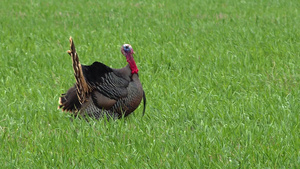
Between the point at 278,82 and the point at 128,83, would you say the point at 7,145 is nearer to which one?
the point at 128,83

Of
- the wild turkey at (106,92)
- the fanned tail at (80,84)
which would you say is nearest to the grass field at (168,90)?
the wild turkey at (106,92)

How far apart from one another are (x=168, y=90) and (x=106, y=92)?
1.53m

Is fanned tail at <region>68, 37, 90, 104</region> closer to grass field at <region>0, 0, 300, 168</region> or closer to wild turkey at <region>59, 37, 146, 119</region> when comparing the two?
wild turkey at <region>59, 37, 146, 119</region>

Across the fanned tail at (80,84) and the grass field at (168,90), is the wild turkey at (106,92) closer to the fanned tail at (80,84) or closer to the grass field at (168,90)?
the fanned tail at (80,84)

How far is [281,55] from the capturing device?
840cm

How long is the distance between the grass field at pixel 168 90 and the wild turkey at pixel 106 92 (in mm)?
173

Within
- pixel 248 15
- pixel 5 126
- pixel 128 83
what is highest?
pixel 128 83

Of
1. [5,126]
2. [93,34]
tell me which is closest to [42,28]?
[93,34]

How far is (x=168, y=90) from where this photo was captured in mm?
6535

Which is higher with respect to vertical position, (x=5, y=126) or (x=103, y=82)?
(x=103, y=82)

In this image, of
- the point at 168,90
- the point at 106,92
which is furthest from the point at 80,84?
the point at 168,90

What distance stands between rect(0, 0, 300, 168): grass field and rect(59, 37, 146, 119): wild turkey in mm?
173

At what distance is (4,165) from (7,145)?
0.56 metres

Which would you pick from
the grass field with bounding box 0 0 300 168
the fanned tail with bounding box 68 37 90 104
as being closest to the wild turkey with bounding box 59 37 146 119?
the fanned tail with bounding box 68 37 90 104
